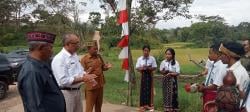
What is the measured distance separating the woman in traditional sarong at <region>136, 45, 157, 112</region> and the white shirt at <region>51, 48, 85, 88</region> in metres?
3.17

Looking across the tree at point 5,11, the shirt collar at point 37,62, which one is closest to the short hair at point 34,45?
the shirt collar at point 37,62

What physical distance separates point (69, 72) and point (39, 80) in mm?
2125

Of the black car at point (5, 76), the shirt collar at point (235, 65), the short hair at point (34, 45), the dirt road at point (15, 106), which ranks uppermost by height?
the short hair at point (34, 45)

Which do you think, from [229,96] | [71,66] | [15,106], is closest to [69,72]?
[71,66]

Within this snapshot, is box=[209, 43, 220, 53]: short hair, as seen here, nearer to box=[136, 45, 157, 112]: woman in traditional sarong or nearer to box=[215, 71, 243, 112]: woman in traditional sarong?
box=[215, 71, 243, 112]: woman in traditional sarong

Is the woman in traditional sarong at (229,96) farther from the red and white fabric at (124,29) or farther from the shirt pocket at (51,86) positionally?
the red and white fabric at (124,29)

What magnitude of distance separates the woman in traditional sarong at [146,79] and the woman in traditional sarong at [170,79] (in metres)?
0.54

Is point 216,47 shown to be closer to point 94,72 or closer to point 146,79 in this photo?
point 94,72

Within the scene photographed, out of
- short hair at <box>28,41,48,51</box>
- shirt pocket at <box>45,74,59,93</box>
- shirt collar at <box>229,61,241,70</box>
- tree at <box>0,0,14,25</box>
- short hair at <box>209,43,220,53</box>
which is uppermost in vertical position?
tree at <box>0,0,14,25</box>

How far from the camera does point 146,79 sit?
31.4 feet

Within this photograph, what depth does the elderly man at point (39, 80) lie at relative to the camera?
404 centimetres

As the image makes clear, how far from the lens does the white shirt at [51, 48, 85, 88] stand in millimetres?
6070

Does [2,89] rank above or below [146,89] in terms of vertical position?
below

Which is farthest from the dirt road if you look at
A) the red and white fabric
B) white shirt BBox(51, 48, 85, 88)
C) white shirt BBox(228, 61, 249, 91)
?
white shirt BBox(228, 61, 249, 91)
